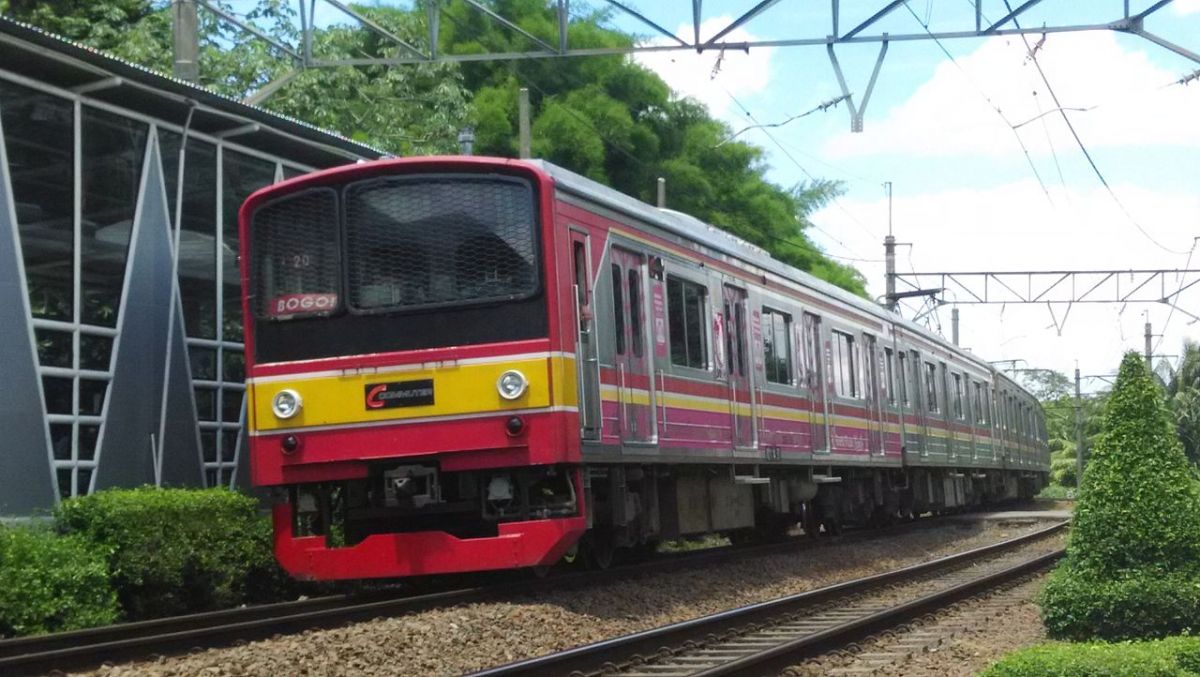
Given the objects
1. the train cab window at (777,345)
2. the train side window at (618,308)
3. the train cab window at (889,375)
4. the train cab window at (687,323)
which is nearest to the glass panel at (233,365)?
the train cab window at (687,323)

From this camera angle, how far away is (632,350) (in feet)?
41.3

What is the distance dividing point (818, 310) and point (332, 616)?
10.0 metres

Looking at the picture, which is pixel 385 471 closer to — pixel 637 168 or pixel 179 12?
pixel 179 12

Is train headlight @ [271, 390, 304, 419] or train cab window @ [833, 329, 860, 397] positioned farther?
train cab window @ [833, 329, 860, 397]

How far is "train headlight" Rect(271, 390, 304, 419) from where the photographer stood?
11523 millimetres

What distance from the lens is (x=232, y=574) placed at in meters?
12.6

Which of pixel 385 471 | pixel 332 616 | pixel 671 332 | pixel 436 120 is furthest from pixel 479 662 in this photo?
pixel 436 120

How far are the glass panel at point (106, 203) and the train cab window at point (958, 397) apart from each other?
1849 cm

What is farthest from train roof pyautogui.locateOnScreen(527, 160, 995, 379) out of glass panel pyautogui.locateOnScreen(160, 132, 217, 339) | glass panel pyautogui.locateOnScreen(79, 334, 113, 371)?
glass panel pyautogui.locateOnScreen(79, 334, 113, 371)

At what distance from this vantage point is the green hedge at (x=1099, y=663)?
7656mm

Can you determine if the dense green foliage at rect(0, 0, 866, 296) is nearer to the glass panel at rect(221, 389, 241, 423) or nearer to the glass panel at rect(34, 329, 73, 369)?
the glass panel at rect(221, 389, 241, 423)

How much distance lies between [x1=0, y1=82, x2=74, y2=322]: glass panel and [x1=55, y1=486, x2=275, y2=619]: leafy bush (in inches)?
68.6

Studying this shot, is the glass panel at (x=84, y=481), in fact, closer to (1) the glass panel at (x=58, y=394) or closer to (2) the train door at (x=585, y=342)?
(1) the glass panel at (x=58, y=394)

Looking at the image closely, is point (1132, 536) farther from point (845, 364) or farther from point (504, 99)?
point (504, 99)
